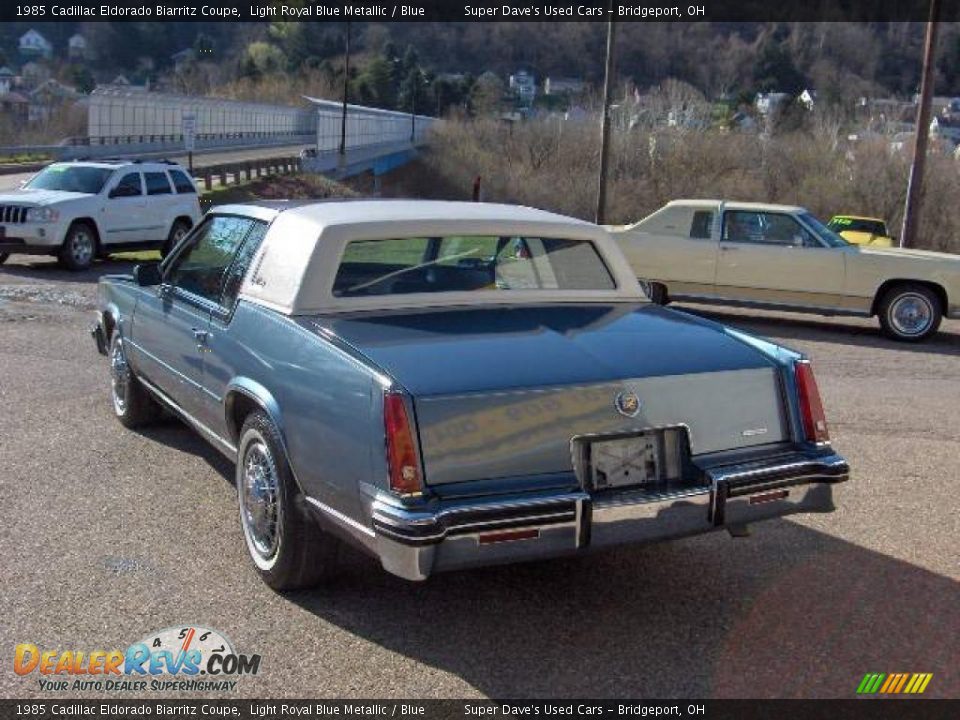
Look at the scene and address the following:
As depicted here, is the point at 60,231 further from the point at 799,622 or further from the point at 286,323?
the point at 799,622

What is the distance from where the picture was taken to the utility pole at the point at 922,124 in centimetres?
1848

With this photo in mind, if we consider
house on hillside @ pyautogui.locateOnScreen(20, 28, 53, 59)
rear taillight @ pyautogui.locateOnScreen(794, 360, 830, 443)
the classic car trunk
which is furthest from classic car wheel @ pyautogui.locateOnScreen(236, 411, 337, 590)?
house on hillside @ pyautogui.locateOnScreen(20, 28, 53, 59)

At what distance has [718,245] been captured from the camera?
13.9m

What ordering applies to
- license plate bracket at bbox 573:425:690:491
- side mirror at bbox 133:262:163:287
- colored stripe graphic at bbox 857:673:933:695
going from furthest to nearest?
side mirror at bbox 133:262:163:287 < license plate bracket at bbox 573:425:690:491 < colored stripe graphic at bbox 857:673:933:695

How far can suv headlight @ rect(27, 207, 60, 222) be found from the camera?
50.8 feet

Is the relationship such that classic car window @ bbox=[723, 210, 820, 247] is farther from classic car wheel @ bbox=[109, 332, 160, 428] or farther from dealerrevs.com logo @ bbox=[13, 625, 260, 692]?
dealerrevs.com logo @ bbox=[13, 625, 260, 692]

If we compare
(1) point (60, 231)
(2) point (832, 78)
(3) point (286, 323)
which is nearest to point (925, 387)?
(3) point (286, 323)

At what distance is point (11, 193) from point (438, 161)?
182 feet

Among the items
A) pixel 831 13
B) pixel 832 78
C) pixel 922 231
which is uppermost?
pixel 831 13

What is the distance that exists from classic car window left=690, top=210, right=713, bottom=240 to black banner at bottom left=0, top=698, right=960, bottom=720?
1077 cm

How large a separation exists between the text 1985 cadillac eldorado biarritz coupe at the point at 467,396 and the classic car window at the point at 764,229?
28.7 ft

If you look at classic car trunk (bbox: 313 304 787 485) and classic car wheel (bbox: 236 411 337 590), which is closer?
classic car trunk (bbox: 313 304 787 485)

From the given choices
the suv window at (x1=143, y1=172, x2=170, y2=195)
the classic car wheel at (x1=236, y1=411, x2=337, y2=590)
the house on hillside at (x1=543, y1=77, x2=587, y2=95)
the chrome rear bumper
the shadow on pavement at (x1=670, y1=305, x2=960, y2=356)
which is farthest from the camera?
the house on hillside at (x1=543, y1=77, x2=587, y2=95)

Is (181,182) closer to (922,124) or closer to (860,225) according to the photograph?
(922,124)
